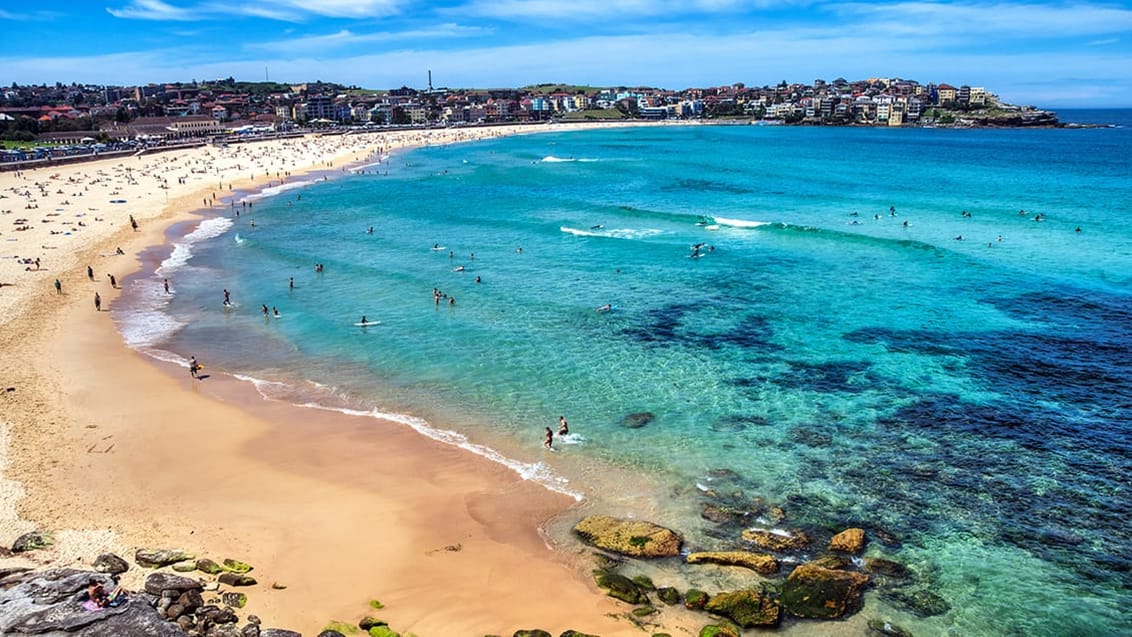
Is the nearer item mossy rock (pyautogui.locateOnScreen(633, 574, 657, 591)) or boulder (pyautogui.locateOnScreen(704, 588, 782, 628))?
boulder (pyautogui.locateOnScreen(704, 588, 782, 628))

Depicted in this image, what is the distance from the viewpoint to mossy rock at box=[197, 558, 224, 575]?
1533 cm

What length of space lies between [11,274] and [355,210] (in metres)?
31.0

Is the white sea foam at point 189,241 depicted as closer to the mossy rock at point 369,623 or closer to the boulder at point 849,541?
the mossy rock at point 369,623

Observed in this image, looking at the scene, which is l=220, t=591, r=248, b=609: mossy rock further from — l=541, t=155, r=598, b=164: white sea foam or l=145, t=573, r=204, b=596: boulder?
l=541, t=155, r=598, b=164: white sea foam

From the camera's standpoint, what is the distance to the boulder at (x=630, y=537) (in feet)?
54.6

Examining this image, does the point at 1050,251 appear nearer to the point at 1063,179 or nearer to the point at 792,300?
the point at 792,300

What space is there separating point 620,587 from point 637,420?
28.3 feet

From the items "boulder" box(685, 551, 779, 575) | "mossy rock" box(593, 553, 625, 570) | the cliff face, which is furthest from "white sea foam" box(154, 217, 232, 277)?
the cliff face

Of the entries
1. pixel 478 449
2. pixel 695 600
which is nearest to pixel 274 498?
pixel 478 449

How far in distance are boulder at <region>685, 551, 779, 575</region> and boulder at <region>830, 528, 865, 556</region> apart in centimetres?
160

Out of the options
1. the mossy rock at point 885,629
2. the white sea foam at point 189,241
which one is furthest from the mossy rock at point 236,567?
the white sea foam at point 189,241

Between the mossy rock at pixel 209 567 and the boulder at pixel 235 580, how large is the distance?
253mm

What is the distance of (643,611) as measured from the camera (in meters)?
14.6

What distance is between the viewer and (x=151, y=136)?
465 ft
